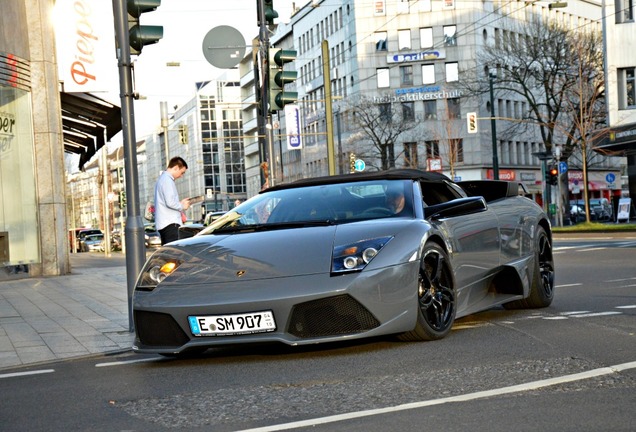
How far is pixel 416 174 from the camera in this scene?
8.59 meters

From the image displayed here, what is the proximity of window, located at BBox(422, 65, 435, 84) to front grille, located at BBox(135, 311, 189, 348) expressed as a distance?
82451mm

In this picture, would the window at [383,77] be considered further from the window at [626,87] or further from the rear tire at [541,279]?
the rear tire at [541,279]

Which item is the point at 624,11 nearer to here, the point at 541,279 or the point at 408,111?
the point at 408,111

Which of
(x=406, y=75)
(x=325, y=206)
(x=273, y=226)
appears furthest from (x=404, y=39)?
(x=273, y=226)

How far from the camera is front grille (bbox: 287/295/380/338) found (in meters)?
6.93

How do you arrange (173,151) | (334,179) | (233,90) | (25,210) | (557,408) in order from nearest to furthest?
(557,408), (334,179), (25,210), (233,90), (173,151)

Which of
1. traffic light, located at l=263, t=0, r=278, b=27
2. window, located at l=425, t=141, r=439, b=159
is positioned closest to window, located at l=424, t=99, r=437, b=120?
window, located at l=425, t=141, r=439, b=159

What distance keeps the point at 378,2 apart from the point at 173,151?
97.5 m

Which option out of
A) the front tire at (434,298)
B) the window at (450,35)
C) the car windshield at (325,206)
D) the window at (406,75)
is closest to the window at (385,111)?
the window at (406,75)

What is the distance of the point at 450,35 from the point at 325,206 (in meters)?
82.6

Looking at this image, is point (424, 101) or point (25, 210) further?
point (424, 101)

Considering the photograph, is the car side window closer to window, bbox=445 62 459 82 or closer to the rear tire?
the rear tire

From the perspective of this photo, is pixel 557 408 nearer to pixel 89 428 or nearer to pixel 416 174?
pixel 89 428

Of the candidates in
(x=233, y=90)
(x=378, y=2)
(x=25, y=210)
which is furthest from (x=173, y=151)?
(x=25, y=210)
